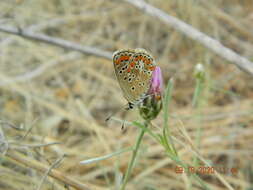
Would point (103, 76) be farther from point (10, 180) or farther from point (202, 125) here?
point (10, 180)

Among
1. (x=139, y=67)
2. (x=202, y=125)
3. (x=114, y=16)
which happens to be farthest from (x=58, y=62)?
(x=139, y=67)

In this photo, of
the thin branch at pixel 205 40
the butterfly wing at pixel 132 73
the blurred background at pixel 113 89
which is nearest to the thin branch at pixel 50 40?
the blurred background at pixel 113 89

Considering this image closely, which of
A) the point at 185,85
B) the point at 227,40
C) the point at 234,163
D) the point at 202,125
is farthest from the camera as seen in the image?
the point at 227,40

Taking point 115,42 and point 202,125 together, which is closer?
point 202,125

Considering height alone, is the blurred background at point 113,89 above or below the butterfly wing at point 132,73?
above

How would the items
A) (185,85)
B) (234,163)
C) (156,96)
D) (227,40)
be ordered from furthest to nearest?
(227,40) → (185,85) → (234,163) → (156,96)

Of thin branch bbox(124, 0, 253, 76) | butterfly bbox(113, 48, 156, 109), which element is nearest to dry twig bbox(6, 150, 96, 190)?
butterfly bbox(113, 48, 156, 109)

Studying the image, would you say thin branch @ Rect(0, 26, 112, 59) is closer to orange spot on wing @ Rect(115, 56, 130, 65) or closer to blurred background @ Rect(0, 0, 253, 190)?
blurred background @ Rect(0, 0, 253, 190)

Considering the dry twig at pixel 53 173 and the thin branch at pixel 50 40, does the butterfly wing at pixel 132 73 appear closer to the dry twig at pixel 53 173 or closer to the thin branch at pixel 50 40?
the dry twig at pixel 53 173
